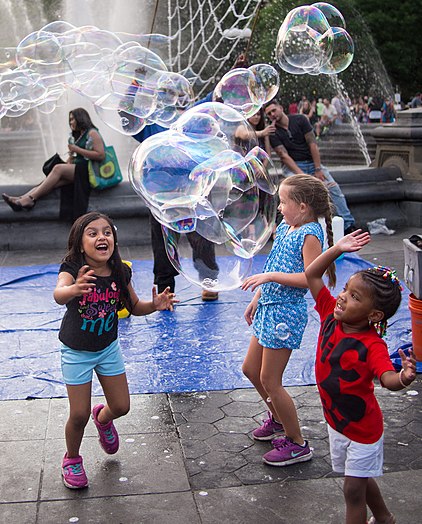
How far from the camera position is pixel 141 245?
948 centimetres

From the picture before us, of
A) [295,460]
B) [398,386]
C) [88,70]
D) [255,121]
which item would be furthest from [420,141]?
[398,386]

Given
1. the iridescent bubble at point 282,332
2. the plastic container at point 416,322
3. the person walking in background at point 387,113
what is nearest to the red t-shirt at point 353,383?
the iridescent bubble at point 282,332

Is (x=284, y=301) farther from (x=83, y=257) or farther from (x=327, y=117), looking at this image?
(x=327, y=117)

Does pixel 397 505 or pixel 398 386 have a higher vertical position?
pixel 398 386

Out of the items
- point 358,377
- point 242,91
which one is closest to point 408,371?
point 358,377

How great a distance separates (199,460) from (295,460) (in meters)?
0.44

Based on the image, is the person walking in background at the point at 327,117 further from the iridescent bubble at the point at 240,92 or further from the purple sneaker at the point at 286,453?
the purple sneaker at the point at 286,453

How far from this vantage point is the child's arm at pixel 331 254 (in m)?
3.13

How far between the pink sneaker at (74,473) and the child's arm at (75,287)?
709 mm

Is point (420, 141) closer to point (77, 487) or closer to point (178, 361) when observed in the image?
point (178, 361)

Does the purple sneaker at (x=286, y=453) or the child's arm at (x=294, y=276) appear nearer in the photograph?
the child's arm at (x=294, y=276)

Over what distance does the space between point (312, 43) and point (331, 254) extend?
379cm

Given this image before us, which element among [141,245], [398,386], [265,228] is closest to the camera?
[398,386]

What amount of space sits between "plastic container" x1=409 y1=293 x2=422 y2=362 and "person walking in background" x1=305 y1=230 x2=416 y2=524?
213 cm
